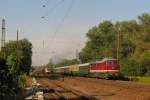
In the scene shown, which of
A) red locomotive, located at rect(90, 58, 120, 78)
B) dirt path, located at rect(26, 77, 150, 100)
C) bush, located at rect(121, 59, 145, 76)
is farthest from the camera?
bush, located at rect(121, 59, 145, 76)

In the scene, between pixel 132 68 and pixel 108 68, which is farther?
pixel 132 68

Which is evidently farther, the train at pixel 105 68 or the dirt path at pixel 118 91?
the train at pixel 105 68

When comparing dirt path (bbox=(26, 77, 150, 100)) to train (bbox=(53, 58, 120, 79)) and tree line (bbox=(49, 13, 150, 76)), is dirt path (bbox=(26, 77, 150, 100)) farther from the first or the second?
tree line (bbox=(49, 13, 150, 76))

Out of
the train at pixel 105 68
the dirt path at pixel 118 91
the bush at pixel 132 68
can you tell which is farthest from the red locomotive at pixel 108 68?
the dirt path at pixel 118 91

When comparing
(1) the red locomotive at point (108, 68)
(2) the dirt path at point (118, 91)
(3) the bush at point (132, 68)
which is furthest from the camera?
(3) the bush at point (132, 68)

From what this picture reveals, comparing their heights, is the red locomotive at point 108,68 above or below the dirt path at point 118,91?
above

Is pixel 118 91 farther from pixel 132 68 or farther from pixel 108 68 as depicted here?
pixel 132 68

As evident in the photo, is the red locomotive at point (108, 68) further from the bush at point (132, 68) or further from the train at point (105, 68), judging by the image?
the bush at point (132, 68)

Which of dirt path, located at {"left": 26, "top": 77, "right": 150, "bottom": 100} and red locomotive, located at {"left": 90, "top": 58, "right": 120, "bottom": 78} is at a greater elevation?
red locomotive, located at {"left": 90, "top": 58, "right": 120, "bottom": 78}

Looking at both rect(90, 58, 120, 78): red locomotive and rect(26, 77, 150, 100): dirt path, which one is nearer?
rect(26, 77, 150, 100): dirt path

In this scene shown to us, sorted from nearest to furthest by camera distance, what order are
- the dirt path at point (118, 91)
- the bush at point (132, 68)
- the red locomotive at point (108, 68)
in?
the dirt path at point (118, 91) → the red locomotive at point (108, 68) → the bush at point (132, 68)

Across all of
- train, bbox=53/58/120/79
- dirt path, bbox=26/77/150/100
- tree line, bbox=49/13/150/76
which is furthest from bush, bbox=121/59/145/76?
dirt path, bbox=26/77/150/100

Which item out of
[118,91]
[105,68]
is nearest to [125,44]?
[105,68]

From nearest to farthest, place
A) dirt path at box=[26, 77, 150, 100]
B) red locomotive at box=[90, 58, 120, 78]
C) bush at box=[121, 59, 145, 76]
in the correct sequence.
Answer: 1. dirt path at box=[26, 77, 150, 100]
2. red locomotive at box=[90, 58, 120, 78]
3. bush at box=[121, 59, 145, 76]
